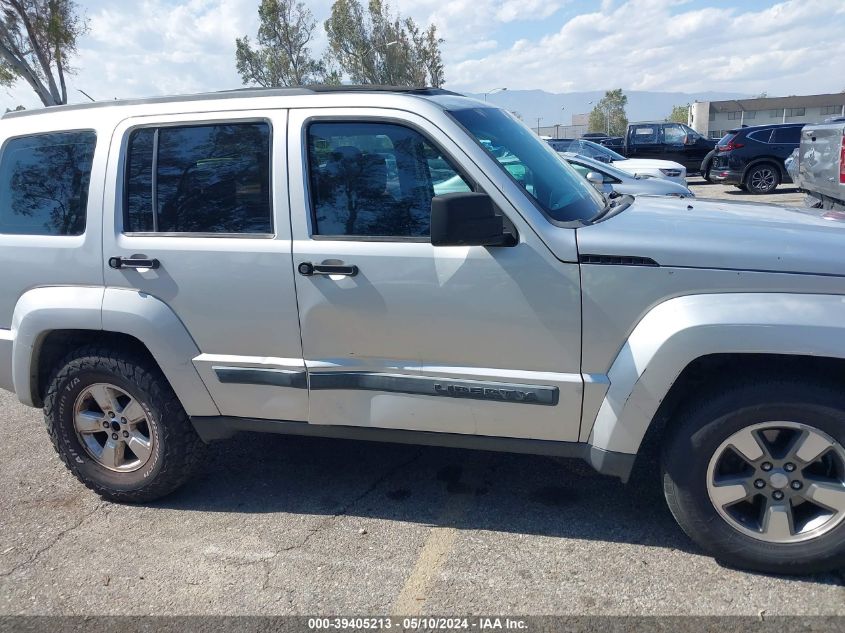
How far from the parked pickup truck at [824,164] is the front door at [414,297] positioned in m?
4.97

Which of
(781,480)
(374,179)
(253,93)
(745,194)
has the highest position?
(253,93)

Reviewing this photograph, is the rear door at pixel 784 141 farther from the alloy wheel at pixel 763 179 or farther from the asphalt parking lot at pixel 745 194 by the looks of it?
the asphalt parking lot at pixel 745 194

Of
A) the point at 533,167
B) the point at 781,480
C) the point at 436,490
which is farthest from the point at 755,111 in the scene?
the point at 781,480

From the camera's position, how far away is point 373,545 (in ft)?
10.7

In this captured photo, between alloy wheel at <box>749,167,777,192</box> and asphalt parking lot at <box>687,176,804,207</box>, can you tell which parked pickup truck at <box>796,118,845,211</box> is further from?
alloy wheel at <box>749,167,777,192</box>

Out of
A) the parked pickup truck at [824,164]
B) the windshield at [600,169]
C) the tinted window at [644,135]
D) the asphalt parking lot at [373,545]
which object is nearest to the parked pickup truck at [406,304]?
the asphalt parking lot at [373,545]

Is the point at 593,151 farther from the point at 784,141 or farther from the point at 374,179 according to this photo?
the point at 374,179

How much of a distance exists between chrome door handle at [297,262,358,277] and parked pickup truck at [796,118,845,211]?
219 inches

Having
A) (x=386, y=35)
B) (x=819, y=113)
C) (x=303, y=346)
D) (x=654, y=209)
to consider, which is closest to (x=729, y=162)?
(x=654, y=209)

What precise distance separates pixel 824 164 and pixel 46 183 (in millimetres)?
6981

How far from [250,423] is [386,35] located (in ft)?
126

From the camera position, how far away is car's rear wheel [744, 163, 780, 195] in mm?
16281

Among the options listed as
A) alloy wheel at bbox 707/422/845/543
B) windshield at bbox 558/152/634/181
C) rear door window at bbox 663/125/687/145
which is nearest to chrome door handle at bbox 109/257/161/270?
alloy wheel at bbox 707/422/845/543

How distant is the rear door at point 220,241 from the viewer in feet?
10.6
